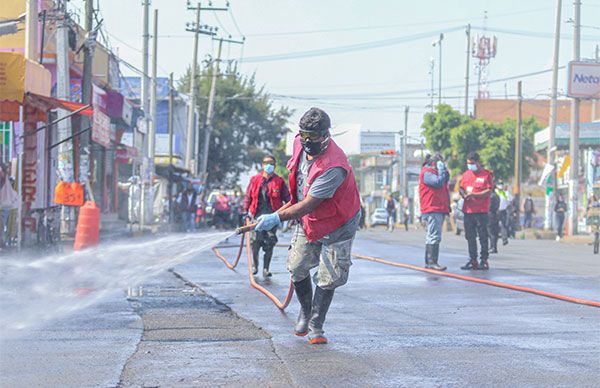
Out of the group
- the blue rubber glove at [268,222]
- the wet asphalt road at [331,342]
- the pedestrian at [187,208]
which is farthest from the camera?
the pedestrian at [187,208]

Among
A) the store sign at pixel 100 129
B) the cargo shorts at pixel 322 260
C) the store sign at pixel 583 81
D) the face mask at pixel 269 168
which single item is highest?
the store sign at pixel 583 81

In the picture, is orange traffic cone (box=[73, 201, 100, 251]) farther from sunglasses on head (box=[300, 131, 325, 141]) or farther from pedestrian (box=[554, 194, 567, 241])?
pedestrian (box=[554, 194, 567, 241])

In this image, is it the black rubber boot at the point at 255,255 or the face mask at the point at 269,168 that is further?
the black rubber boot at the point at 255,255

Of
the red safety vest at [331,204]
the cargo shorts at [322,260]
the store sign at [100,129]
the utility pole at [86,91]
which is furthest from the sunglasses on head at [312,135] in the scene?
the store sign at [100,129]

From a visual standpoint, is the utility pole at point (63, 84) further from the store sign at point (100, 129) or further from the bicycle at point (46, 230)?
the bicycle at point (46, 230)

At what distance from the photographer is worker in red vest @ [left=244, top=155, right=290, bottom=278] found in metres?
13.5

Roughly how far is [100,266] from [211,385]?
1015cm

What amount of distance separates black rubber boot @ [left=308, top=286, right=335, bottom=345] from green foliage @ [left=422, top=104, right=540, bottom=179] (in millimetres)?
56907

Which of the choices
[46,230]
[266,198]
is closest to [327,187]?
[266,198]

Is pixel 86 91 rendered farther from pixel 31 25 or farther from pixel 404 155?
pixel 404 155

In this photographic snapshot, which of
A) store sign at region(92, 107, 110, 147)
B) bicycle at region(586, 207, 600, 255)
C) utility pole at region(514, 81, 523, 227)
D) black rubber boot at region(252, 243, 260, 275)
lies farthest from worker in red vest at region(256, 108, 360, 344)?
utility pole at region(514, 81, 523, 227)

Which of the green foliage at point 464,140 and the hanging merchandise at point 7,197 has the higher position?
the green foliage at point 464,140

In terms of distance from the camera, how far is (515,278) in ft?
43.4

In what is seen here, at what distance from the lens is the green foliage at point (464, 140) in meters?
64.0
